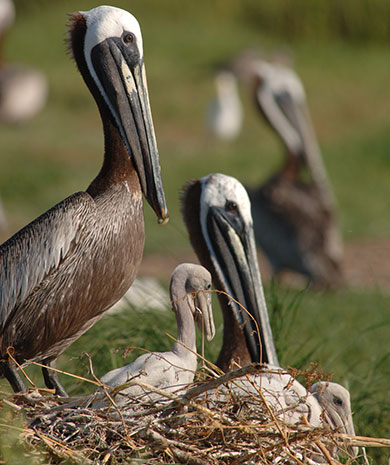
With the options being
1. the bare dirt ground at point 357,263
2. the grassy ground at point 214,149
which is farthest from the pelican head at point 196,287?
the bare dirt ground at point 357,263

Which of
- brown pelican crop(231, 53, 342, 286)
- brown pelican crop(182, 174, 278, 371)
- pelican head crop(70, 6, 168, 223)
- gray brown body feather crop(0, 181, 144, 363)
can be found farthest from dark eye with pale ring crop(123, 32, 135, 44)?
brown pelican crop(231, 53, 342, 286)

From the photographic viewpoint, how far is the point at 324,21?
25.4m

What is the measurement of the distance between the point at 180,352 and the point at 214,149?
13205mm

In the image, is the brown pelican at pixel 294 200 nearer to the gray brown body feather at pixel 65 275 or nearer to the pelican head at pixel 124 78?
the pelican head at pixel 124 78

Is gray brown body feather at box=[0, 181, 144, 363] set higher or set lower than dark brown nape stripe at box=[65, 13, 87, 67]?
lower

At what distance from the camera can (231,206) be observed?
3.92 metres

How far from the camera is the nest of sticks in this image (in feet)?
9.34

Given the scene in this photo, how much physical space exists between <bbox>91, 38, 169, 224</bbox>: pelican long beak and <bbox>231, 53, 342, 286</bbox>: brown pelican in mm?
5933

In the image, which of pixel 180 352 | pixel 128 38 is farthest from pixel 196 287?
pixel 128 38

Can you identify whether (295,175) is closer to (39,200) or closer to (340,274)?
(340,274)

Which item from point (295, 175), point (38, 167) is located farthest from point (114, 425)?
point (38, 167)

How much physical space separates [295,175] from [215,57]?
1377 centimetres

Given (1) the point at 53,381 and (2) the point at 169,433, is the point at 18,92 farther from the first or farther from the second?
(2) the point at 169,433

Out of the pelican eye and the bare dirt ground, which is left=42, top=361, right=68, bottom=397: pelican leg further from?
the bare dirt ground
